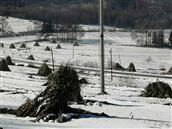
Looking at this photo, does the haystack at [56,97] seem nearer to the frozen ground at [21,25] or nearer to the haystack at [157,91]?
the haystack at [157,91]

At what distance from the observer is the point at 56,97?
1265 centimetres

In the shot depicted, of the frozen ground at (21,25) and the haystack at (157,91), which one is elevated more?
the haystack at (157,91)

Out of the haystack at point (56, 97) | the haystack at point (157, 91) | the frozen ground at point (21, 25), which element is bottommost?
the frozen ground at point (21, 25)

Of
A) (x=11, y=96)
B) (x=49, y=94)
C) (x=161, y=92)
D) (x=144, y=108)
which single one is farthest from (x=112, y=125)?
(x=161, y=92)

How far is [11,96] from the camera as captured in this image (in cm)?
1728

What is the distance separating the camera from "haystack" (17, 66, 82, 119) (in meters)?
12.5

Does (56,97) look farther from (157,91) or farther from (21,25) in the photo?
(21,25)

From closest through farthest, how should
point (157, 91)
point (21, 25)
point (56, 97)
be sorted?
point (56, 97), point (157, 91), point (21, 25)

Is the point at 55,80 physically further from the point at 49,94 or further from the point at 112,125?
the point at 112,125

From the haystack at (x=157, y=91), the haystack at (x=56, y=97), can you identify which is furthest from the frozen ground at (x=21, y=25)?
the haystack at (x=56, y=97)

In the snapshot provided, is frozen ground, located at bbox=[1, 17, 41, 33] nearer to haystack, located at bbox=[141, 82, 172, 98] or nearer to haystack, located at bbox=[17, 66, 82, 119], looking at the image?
haystack, located at bbox=[141, 82, 172, 98]

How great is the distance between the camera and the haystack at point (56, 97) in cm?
1247

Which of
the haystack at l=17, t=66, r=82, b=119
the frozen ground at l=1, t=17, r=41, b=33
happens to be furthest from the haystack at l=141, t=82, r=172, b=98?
the frozen ground at l=1, t=17, r=41, b=33

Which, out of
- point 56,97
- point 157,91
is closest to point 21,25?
point 157,91
